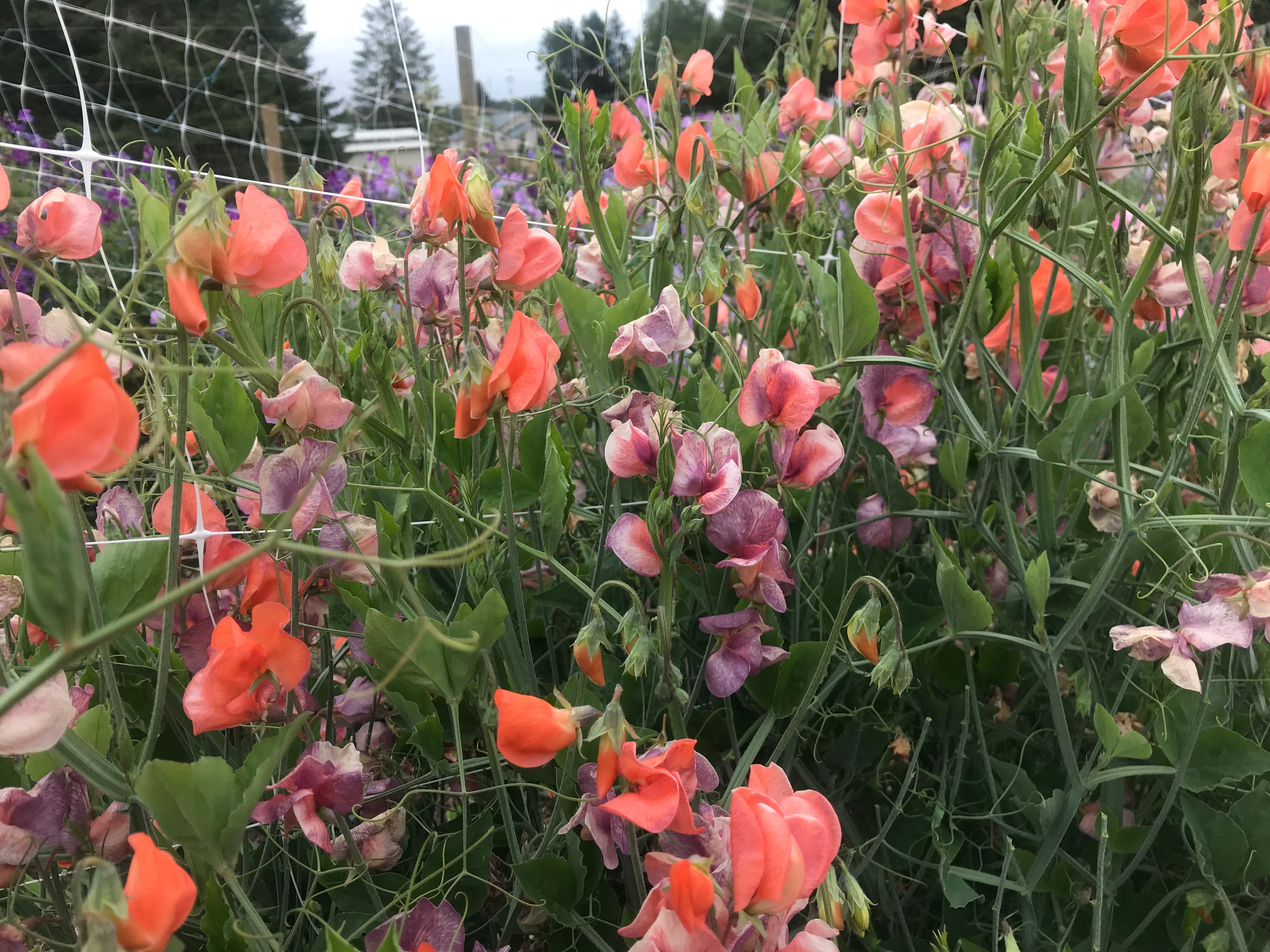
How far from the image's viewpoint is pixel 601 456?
0.79 meters

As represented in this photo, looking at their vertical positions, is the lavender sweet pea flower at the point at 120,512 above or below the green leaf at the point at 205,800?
above

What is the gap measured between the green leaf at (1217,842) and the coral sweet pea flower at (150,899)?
2.04 ft

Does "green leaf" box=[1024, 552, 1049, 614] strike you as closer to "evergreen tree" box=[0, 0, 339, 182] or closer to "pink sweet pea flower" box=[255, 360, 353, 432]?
"pink sweet pea flower" box=[255, 360, 353, 432]

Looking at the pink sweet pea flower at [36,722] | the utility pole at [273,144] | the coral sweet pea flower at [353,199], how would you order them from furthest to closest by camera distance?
1. the utility pole at [273,144]
2. the coral sweet pea flower at [353,199]
3. the pink sweet pea flower at [36,722]

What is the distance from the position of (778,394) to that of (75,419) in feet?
1.31

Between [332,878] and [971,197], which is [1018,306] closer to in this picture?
[971,197]

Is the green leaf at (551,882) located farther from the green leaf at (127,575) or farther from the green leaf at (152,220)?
the green leaf at (152,220)

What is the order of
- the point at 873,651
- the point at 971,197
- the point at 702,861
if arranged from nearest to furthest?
the point at 702,861 → the point at 873,651 → the point at 971,197

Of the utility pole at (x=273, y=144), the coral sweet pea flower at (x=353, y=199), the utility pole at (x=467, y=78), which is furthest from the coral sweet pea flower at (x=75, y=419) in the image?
the utility pole at (x=467, y=78)

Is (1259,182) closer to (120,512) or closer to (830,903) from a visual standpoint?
(830,903)

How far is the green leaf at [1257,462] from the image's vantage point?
574 mm

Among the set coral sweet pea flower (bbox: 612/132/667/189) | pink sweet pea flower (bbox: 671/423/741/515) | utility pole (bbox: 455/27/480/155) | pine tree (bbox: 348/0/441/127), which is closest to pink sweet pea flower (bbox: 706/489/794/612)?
pink sweet pea flower (bbox: 671/423/741/515)

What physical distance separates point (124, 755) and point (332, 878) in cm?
22

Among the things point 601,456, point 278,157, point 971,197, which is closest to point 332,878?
point 601,456
